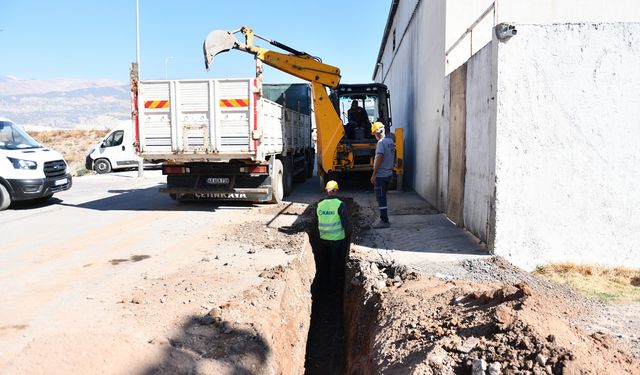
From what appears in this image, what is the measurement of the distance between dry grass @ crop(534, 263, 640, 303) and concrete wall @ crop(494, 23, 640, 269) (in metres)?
0.16

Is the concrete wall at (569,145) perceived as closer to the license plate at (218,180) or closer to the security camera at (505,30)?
the security camera at (505,30)

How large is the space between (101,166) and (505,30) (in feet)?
68.7

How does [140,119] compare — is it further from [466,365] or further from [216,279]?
[466,365]

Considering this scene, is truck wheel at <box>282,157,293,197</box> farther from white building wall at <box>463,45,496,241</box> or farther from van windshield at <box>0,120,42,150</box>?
white building wall at <box>463,45,496,241</box>

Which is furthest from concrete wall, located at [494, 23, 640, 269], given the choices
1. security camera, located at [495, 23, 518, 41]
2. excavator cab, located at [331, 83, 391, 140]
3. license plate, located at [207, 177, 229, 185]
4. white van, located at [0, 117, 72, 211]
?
white van, located at [0, 117, 72, 211]

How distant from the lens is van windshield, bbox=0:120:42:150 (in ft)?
38.0

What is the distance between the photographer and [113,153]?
22984 mm

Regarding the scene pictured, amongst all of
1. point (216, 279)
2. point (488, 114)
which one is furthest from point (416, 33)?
point (216, 279)

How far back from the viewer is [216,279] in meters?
5.81

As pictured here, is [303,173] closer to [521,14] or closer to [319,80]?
[319,80]

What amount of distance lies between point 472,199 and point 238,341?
4.25 m

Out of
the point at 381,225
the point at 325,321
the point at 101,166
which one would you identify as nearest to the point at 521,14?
the point at 381,225

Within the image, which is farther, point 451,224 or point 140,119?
point 140,119

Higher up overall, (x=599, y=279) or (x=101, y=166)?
(x=101, y=166)
